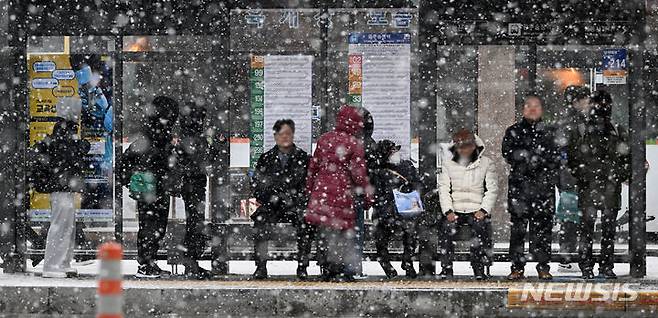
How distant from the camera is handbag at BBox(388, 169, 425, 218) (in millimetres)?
12727

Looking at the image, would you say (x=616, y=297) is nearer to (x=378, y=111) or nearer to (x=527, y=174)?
(x=527, y=174)

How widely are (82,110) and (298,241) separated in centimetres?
302

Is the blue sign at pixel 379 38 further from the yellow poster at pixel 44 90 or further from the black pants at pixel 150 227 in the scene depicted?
the yellow poster at pixel 44 90

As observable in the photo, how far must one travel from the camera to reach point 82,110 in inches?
554

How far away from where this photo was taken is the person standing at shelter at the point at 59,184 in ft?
42.5

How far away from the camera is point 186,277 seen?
1294 cm

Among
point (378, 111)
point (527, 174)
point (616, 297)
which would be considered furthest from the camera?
point (378, 111)

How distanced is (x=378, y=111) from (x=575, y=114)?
2.08 metres

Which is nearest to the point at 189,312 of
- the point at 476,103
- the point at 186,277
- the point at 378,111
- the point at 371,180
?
the point at 186,277

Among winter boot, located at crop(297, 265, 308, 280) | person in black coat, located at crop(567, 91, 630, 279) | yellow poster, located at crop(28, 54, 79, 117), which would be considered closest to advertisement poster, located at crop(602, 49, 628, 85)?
person in black coat, located at crop(567, 91, 630, 279)

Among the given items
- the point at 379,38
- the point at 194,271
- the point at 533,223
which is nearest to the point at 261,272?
the point at 194,271

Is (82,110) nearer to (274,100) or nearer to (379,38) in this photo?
(274,100)

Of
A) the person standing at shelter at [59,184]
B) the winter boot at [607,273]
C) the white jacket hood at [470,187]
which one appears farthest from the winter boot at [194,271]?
the winter boot at [607,273]

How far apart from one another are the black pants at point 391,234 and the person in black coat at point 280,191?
2.21 feet
